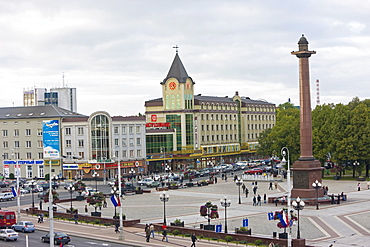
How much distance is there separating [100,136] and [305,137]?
55.1 meters

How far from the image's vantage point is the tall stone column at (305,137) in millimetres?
73562

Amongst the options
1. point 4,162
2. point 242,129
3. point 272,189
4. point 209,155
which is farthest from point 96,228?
point 242,129

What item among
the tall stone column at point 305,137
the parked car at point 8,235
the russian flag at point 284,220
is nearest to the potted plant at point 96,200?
the parked car at point 8,235

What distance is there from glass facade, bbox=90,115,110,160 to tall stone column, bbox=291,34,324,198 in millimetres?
53950

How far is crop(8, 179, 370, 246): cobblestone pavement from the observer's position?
52.2 m

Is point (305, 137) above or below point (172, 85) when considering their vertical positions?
below

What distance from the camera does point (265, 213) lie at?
6606cm

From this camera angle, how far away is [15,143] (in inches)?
5020

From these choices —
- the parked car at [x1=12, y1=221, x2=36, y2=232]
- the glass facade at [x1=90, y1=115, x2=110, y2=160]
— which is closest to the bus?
the parked car at [x1=12, y1=221, x2=36, y2=232]

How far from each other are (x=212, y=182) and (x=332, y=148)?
21.2 m

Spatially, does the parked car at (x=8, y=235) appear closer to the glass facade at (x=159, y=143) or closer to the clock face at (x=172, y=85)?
the glass facade at (x=159, y=143)

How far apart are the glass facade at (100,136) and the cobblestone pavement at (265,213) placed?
24.4m

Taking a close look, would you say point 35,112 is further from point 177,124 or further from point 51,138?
point 51,138

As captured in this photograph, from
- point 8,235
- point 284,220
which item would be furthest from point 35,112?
point 284,220
